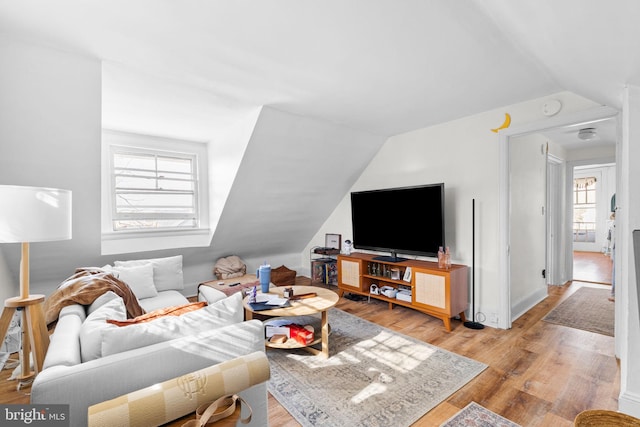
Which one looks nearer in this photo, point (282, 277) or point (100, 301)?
point (100, 301)

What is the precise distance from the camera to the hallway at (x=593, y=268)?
505cm

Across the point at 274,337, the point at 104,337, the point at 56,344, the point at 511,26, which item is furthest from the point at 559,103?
the point at 56,344

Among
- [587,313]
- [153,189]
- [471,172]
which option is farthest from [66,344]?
[587,313]

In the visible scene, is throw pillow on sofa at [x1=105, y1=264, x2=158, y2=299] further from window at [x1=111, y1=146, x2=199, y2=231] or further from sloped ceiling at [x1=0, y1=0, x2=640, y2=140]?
sloped ceiling at [x1=0, y1=0, x2=640, y2=140]

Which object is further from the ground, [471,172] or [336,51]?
[336,51]

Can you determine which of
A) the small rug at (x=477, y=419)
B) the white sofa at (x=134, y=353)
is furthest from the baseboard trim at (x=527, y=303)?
the white sofa at (x=134, y=353)

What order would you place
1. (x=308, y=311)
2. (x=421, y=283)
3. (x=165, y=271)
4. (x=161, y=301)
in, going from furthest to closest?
(x=165, y=271)
(x=421, y=283)
(x=161, y=301)
(x=308, y=311)

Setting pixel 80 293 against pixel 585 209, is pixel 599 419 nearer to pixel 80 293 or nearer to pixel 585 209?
pixel 80 293

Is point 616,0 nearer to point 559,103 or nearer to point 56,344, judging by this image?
point 559,103

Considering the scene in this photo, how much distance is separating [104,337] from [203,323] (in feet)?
1.28

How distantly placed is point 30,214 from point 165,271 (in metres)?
1.88

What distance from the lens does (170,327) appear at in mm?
1370

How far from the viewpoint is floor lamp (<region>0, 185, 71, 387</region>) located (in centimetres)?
161

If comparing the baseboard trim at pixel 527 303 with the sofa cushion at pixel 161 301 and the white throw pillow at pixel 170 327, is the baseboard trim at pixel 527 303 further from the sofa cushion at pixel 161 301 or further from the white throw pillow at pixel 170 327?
the sofa cushion at pixel 161 301
